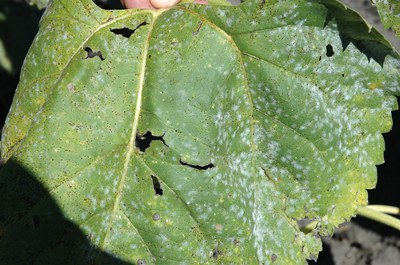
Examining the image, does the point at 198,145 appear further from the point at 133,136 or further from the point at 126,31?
the point at 126,31

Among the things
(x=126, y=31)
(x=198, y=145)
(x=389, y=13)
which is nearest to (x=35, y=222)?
(x=198, y=145)

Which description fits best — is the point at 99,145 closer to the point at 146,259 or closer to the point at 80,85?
the point at 80,85

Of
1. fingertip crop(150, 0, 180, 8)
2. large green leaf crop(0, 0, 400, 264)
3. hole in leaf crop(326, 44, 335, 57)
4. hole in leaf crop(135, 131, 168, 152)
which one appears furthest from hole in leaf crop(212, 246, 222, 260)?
fingertip crop(150, 0, 180, 8)

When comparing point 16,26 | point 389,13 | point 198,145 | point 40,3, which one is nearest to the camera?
point 389,13

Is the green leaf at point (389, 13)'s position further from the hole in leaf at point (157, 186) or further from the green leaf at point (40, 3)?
the green leaf at point (40, 3)

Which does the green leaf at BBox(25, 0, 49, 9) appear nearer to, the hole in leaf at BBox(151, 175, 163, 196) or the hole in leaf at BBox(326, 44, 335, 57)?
the hole in leaf at BBox(151, 175, 163, 196)

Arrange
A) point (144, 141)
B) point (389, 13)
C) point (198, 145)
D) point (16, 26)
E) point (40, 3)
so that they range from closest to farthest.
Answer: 1. point (389, 13)
2. point (198, 145)
3. point (144, 141)
4. point (40, 3)
5. point (16, 26)

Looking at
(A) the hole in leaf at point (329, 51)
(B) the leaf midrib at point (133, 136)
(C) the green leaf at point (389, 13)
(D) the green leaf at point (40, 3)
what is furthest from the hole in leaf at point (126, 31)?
(D) the green leaf at point (40, 3)
